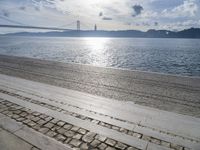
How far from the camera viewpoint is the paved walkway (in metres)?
3.48

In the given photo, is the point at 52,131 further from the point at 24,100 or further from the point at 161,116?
the point at 161,116

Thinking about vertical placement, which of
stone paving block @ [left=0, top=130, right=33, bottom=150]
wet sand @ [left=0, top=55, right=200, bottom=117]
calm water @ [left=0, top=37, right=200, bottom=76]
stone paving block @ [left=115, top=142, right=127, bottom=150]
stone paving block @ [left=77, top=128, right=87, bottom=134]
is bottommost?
calm water @ [left=0, top=37, right=200, bottom=76]

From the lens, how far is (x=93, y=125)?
418cm

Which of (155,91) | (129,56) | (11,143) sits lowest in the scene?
(129,56)

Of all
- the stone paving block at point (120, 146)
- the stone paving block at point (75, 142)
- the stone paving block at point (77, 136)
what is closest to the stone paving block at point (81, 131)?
the stone paving block at point (77, 136)

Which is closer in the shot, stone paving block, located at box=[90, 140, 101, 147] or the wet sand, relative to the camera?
stone paving block, located at box=[90, 140, 101, 147]

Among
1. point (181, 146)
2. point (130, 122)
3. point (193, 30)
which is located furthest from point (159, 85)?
point (193, 30)

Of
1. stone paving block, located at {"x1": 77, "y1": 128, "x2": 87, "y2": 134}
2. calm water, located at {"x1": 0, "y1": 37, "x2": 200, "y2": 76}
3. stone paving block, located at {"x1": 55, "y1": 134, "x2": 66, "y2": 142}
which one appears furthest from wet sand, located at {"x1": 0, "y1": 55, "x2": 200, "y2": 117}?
calm water, located at {"x1": 0, "y1": 37, "x2": 200, "y2": 76}

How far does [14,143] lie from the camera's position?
3.43 m

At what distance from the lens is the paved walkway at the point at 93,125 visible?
11.4 feet

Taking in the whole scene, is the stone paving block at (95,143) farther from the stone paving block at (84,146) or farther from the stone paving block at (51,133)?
the stone paving block at (51,133)

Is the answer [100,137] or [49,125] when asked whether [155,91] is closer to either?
[100,137]

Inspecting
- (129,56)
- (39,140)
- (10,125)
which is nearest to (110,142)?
(39,140)

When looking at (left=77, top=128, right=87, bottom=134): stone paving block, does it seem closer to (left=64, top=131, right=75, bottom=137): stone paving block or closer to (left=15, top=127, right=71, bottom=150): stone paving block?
(left=64, top=131, right=75, bottom=137): stone paving block
